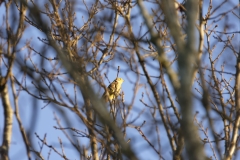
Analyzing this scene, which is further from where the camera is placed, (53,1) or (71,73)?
(53,1)

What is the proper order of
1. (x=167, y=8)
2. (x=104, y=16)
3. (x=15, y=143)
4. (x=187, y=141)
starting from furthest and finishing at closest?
(x=104, y=16) < (x=15, y=143) < (x=167, y=8) < (x=187, y=141)

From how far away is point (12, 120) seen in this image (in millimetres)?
3254

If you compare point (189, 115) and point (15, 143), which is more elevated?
point (15, 143)

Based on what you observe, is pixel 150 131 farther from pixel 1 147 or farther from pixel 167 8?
pixel 167 8

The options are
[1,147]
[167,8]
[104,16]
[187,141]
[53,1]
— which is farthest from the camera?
[53,1]

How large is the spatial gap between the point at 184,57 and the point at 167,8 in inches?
11.6

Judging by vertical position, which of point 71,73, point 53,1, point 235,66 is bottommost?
point 71,73

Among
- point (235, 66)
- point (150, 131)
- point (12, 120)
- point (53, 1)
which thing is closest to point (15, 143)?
point (12, 120)

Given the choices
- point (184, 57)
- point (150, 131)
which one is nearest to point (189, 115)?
point (184, 57)

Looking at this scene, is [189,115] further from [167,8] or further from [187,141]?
[167,8]

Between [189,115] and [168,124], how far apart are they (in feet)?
3.42

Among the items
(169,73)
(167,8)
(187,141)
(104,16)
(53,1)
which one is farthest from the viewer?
(53,1)

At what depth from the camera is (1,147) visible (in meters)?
2.95

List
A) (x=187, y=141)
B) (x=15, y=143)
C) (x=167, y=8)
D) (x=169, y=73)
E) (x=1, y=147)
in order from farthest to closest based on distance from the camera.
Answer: (x=15, y=143) → (x=1, y=147) → (x=169, y=73) → (x=167, y=8) → (x=187, y=141)
